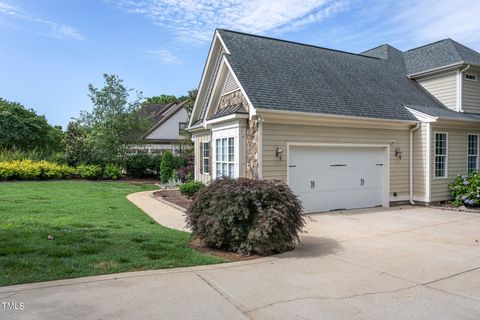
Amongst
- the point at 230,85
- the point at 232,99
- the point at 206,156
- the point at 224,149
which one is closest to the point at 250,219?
the point at 224,149

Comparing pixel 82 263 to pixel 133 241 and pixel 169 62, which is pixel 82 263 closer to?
pixel 133 241

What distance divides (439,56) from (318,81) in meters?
6.81

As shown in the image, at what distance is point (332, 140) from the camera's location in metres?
11.4

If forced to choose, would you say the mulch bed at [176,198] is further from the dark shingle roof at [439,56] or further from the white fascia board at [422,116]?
the dark shingle roof at [439,56]

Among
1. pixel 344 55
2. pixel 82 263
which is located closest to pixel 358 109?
pixel 344 55

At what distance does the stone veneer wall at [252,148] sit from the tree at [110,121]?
15106 mm

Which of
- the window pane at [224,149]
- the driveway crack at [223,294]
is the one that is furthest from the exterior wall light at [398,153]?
the driveway crack at [223,294]

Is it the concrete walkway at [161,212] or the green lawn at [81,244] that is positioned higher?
the green lawn at [81,244]

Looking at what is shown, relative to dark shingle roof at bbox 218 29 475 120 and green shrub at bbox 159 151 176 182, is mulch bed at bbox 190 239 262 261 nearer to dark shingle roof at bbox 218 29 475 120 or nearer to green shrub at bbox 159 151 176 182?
dark shingle roof at bbox 218 29 475 120

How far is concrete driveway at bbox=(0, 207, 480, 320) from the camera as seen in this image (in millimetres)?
3908

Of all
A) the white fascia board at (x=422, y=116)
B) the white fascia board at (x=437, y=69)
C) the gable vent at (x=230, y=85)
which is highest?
the white fascia board at (x=437, y=69)

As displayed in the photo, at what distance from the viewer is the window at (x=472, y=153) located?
14.1 meters

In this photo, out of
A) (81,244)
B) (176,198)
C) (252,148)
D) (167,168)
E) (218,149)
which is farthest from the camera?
(167,168)

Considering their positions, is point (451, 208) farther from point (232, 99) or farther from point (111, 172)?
point (111, 172)
